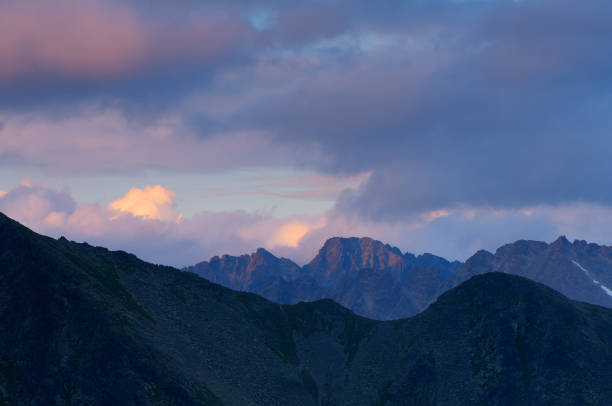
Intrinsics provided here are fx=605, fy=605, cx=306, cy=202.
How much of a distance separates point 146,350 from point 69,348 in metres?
16.7

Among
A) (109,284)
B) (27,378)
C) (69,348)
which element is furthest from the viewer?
(109,284)

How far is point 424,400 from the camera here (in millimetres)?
182375

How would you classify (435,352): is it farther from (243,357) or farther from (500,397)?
(243,357)

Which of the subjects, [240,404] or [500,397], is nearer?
[240,404]

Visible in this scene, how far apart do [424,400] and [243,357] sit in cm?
5606

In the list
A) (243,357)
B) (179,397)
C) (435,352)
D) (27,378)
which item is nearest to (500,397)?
(435,352)

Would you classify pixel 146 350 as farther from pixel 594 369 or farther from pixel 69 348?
pixel 594 369

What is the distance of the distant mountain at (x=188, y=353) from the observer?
418 feet

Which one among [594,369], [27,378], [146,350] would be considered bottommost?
[27,378]

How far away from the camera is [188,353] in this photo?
6324 inches

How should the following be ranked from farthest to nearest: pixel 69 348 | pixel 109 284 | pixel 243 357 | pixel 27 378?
pixel 243 357, pixel 109 284, pixel 69 348, pixel 27 378

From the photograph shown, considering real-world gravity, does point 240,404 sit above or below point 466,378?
below

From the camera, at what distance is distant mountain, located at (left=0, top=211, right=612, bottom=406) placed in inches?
5015

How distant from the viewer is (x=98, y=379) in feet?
412
